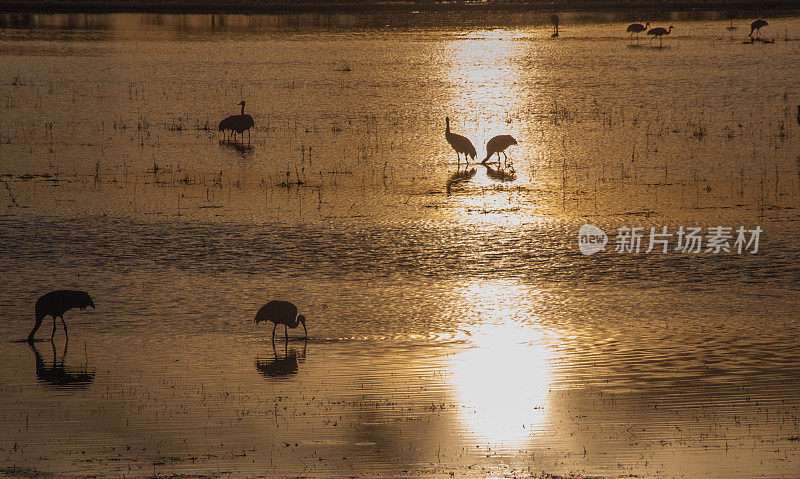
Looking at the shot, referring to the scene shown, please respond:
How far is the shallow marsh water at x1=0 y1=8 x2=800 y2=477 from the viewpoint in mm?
8977

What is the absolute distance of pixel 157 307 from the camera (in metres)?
13.1

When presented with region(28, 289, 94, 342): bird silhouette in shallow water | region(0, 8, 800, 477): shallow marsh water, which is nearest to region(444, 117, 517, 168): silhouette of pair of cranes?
region(0, 8, 800, 477): shallow marsh water

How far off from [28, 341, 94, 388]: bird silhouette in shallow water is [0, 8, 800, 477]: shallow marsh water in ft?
0.14

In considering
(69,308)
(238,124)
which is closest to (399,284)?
(69,308)

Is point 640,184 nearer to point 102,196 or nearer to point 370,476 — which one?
point 102,196

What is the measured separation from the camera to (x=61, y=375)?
10.7 meters

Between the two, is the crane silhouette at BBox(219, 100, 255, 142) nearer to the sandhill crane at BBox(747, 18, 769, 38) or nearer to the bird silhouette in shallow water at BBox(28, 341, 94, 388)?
the bird silhouette in shallow water at BBox(28, 341, 94, 388)

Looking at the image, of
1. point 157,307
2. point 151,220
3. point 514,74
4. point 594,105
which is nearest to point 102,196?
point 151,220

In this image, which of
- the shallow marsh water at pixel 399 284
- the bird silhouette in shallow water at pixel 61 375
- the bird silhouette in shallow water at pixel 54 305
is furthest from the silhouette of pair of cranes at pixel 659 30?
the bird silhouette in shallow water at pixel 61 375

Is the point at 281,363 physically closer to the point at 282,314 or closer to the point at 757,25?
the point at 282,314

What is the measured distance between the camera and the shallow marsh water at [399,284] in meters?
8.98

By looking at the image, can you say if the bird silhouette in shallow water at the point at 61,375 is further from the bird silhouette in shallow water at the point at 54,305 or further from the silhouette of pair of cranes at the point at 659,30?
the silhouette of pair of cranes at the point at 659,30

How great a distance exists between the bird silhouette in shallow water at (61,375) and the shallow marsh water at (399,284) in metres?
0.04

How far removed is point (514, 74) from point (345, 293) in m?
24.2
